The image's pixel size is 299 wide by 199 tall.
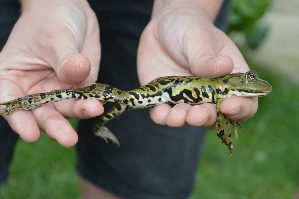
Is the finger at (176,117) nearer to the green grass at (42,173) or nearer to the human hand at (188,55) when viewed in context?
the human hand at (188,55)

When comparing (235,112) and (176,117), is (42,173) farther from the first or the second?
(235,112)

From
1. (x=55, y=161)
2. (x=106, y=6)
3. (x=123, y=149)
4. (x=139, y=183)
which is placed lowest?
(x=55, y=161)

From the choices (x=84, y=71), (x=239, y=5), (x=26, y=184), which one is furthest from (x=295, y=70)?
(x=84, y=71)

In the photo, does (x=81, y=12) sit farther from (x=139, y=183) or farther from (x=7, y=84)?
(x=139, y=183)

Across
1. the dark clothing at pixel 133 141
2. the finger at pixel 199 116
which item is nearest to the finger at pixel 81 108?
the finger at pixel 199 116

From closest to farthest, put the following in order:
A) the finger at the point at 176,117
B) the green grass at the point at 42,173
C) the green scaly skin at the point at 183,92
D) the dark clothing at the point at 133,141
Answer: the finger at the point at 176,117
the green scaly skin at the point at 183,92
the dark clothing at the point at 133,141
the green grass at the point at 42,173
